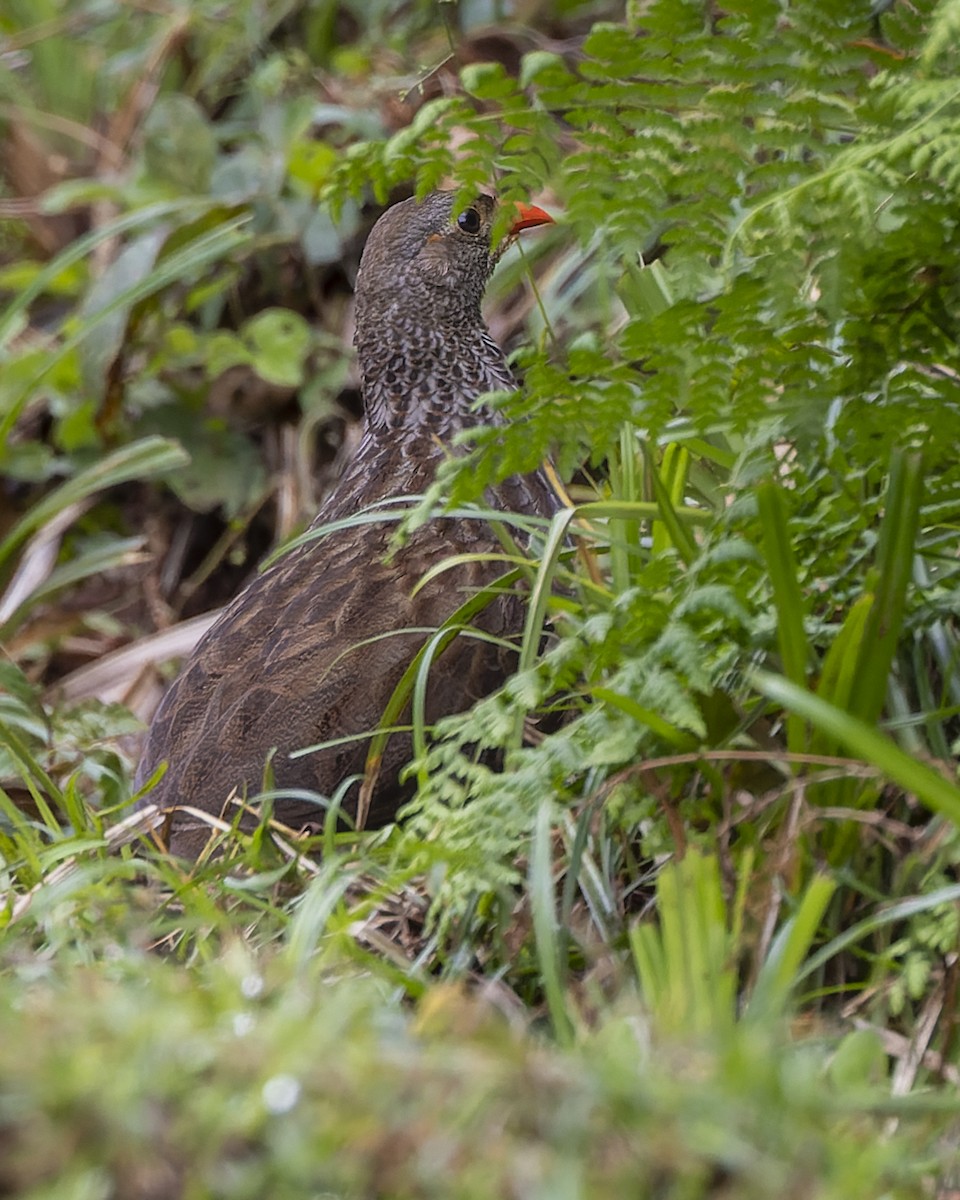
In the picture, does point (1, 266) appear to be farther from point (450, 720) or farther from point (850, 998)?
point (850, 998)

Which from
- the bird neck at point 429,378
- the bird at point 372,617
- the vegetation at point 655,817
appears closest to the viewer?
the vegetation at point 655,817

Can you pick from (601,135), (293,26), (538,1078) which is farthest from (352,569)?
(293,26)

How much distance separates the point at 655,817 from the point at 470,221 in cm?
189

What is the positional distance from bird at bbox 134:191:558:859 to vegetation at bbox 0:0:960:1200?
19 cm

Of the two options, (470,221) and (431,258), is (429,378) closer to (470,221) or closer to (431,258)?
(431,258)

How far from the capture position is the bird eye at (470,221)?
367 cm

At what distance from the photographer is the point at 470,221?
12.1 feet

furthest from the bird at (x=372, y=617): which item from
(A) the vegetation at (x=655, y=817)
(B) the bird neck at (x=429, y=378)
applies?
(A) the vegetation at (x=655, y=817)

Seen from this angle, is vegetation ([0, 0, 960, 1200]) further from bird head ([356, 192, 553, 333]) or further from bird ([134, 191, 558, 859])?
bird head ([356, 192, 553, 333])

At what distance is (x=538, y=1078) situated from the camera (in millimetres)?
1260

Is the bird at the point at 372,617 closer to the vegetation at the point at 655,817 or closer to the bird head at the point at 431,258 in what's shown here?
the bird head at the point at 431,258

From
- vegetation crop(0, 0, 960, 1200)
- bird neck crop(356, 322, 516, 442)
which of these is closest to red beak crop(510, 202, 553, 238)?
bird neck crop(356, 322, 516, 442)

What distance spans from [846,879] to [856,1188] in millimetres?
836

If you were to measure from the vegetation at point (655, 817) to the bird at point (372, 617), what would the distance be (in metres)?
0.19
